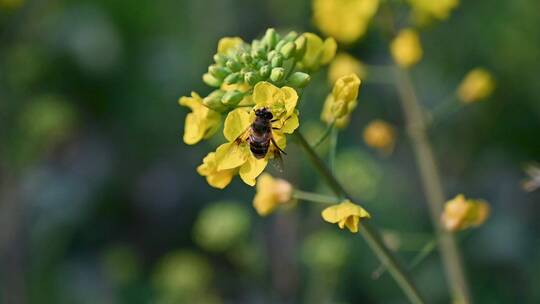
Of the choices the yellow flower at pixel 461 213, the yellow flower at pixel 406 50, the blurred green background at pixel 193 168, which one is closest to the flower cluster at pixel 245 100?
the yellow flower at pixel 461 213

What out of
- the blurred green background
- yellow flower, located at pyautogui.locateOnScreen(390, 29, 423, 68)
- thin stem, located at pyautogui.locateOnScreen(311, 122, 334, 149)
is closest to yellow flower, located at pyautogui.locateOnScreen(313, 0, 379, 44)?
yellow flower, located at pyautogui.locateOnScreen(390, 29, 423, 68)

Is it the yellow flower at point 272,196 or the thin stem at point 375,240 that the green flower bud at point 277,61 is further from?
the yellow flower at point 272,196

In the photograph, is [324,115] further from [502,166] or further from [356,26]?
[502,166]

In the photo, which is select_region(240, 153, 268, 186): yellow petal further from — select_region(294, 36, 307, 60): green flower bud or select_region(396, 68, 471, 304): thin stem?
select_region(396, 68, 471, 304): thin stem

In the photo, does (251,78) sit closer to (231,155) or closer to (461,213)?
(231,155)

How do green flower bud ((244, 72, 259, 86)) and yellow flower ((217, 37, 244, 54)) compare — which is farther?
yellow flower ((217, 37, 244, 54))
